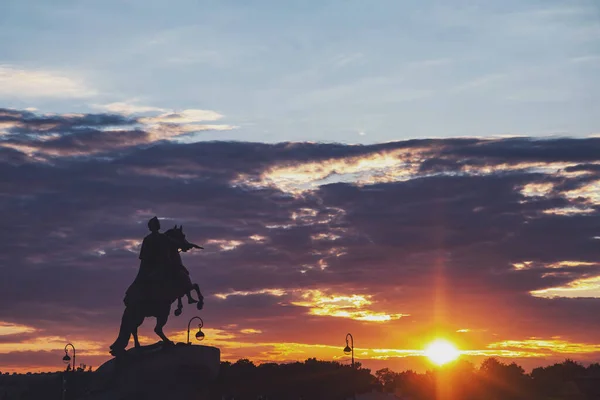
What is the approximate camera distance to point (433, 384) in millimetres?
148000

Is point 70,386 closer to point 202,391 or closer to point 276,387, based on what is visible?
point 202,391

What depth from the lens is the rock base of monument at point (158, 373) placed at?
48938 millimetres

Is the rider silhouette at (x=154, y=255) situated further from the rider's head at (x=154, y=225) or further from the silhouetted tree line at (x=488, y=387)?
the silhouetted tree line at (x=488, y=387)

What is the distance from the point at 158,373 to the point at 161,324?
219cm

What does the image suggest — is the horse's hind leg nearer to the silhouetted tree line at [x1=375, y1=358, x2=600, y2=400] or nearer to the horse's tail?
the horse's tail

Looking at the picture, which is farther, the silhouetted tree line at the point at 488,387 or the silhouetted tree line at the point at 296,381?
the silhouetted tree line at the point at 488,387

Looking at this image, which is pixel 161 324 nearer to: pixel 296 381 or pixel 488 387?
pixel 296 381

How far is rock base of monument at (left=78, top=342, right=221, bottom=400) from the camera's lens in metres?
48.9

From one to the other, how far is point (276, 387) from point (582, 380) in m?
77.9

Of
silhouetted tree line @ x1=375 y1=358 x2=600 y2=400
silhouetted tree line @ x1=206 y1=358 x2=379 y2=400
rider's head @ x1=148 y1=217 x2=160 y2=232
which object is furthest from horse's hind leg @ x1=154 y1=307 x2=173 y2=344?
silhouetted tree line @ x1=375 y1=358 x2=600 y2=400

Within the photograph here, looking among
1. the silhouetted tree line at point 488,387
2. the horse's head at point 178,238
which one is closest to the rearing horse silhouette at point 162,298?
the horse's head at point 178,238

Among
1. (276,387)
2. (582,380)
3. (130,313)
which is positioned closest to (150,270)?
(130,313)

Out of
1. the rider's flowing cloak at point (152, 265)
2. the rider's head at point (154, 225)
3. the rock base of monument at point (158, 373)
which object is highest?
the rider's head at point (154, 225)

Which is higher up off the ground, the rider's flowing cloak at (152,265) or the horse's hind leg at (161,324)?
the rider's flowing cloak at (152,265)
